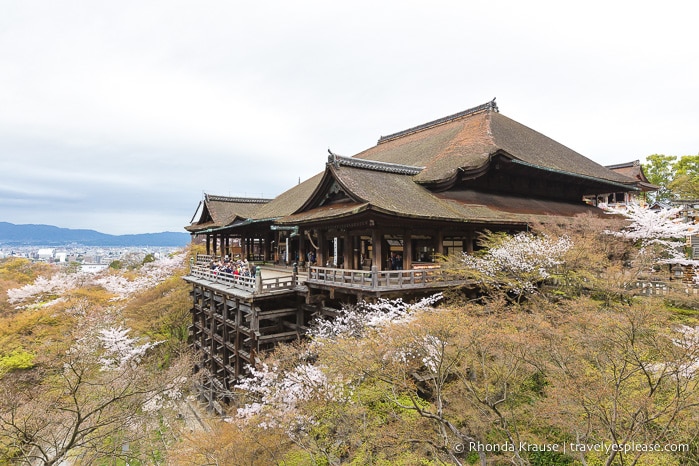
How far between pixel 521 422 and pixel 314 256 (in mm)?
13319

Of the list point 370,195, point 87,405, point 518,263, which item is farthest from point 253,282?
point 518,263

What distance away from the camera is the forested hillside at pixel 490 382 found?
705 cm

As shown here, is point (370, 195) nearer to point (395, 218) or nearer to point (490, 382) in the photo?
point (395, 218)

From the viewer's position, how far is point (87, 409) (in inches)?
514

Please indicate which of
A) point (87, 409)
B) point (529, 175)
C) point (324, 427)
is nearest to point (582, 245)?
point (529, 175)

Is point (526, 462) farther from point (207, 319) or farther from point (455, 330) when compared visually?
point (207, 319)

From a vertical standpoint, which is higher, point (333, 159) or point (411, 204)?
point (333, 159)

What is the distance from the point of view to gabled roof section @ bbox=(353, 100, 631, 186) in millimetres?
17875

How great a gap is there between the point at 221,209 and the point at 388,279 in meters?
21.8

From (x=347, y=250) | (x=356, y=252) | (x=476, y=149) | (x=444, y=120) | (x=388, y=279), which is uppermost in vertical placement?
(x=444, y=120)

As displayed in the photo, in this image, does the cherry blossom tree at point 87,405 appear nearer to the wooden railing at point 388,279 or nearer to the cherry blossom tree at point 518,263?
the wooden railing at point 388,279

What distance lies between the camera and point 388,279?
1190 centimetres

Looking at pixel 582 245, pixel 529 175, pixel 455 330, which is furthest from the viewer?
pixel 529 175

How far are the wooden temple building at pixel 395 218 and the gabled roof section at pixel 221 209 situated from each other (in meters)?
4.07
